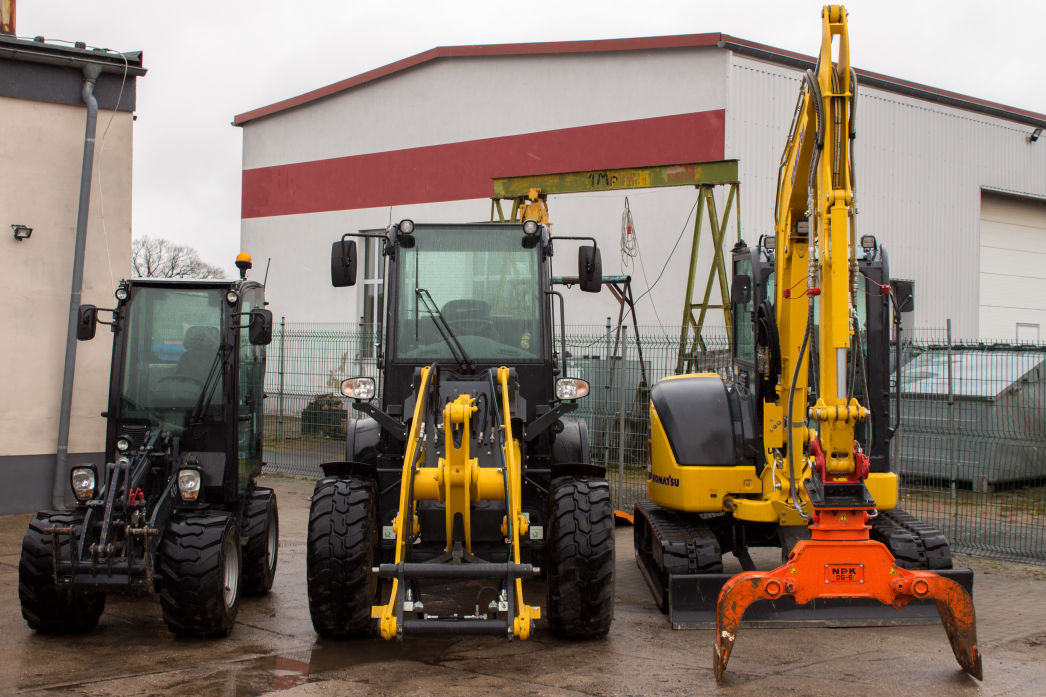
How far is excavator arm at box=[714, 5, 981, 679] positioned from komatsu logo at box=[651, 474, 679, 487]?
1312 millimetres

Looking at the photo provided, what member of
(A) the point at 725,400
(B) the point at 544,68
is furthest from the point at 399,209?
(A) the point at 725,400

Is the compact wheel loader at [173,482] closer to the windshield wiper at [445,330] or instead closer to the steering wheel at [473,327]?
the windshield wiper at [445,330]

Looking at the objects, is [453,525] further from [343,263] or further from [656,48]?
[656,48]

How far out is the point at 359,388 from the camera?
6387 mm

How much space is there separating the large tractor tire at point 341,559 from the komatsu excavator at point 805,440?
6.42 feet

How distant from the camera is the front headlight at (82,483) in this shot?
20.3ft

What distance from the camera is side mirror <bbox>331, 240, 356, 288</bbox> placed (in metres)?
6.67

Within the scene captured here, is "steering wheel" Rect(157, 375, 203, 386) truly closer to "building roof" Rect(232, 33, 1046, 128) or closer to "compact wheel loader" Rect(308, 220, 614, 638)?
"compact wheel loader" Rect(308, 220, 614, 638)

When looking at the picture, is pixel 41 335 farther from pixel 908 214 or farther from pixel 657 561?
pixel 908 214

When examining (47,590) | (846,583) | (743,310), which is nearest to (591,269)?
(743,310)

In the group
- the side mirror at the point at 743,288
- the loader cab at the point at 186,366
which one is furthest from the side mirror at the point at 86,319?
the side mirror at the point at 743,288

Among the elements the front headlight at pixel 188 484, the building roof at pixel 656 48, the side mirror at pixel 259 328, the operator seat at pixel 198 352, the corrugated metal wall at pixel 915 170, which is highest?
the building roof at pixel 656 48

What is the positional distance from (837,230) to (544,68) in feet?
52.4

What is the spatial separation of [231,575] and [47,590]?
1055mm
